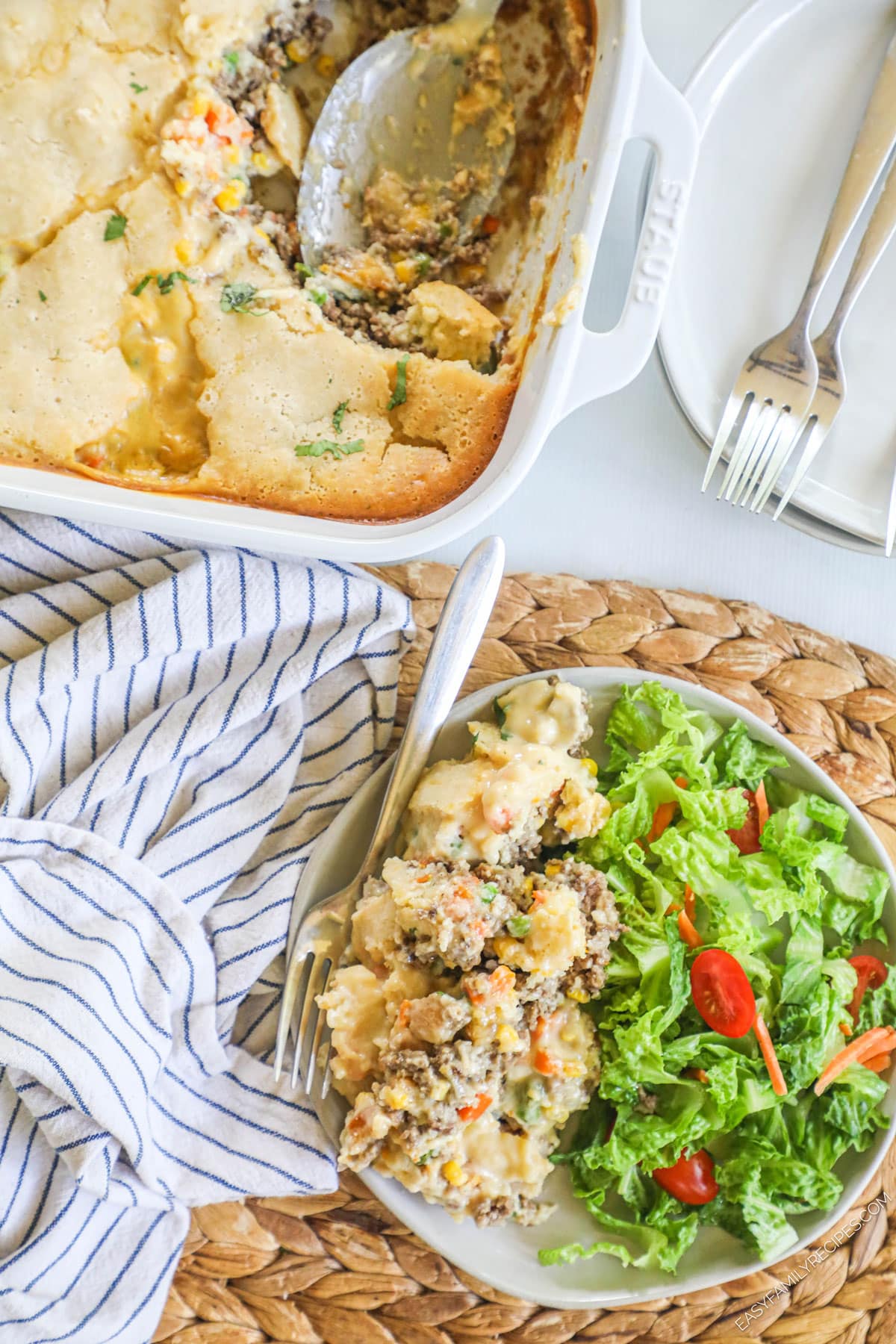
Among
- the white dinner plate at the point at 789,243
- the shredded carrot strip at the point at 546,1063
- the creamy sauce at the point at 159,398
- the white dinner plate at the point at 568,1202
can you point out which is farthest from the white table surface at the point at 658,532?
the shredded carrot strip at the point at 546,1063

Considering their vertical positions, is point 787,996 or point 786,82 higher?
point 786,82

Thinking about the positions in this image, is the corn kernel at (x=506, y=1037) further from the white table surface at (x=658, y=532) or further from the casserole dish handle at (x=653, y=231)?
the casserole dish handle at (x=653, y=231)

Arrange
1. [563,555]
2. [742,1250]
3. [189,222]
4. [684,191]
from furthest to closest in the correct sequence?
[563,555] < [742,1250] < [189,222] < [684,191]

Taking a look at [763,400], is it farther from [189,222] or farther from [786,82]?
[189,222]

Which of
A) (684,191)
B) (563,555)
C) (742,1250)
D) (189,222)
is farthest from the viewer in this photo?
(563,555)

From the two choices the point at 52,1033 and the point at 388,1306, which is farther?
the point at 388,1306

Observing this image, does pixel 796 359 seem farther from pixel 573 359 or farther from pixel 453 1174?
pixel 453 1174

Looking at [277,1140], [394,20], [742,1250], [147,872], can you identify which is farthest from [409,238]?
[742,1250]

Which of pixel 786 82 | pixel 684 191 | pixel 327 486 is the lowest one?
pixel 327 486
